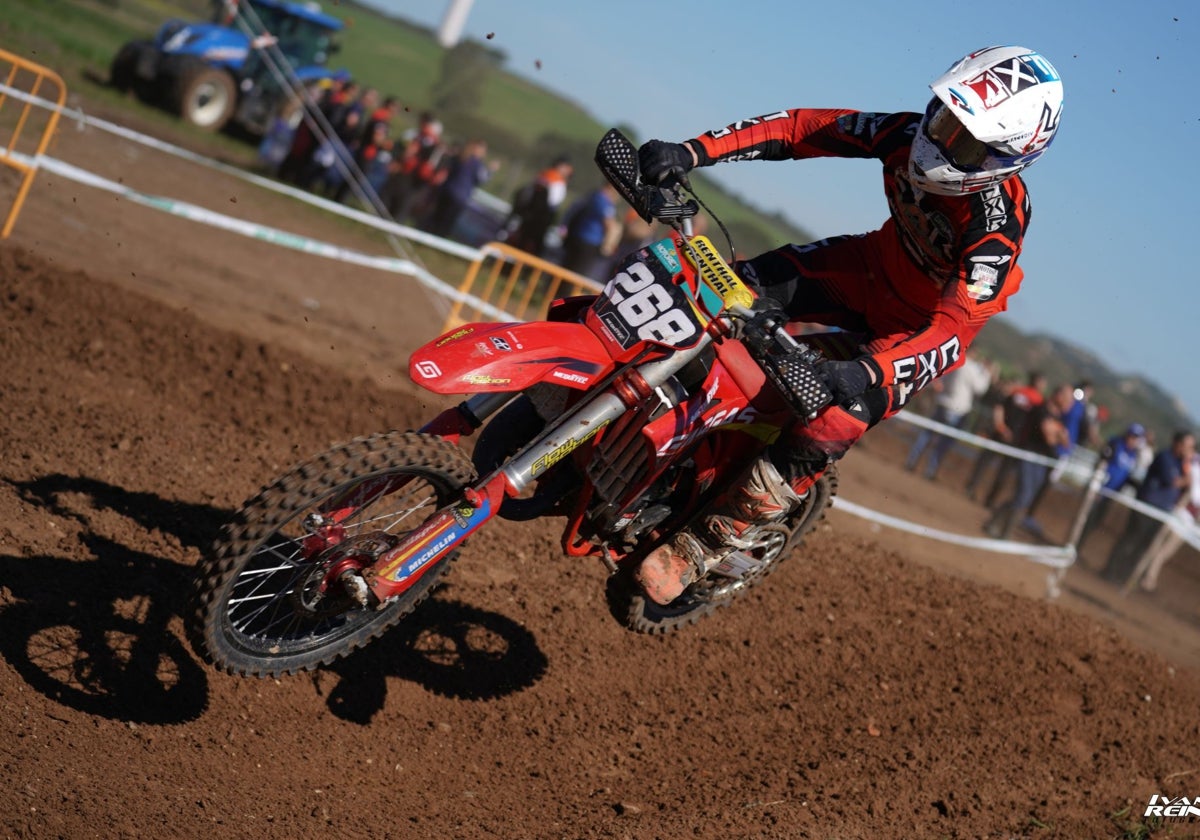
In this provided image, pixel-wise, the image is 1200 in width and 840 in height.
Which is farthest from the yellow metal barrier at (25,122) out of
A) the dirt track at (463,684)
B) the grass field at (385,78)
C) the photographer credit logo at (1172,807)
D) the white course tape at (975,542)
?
the photographer credit logo at (1172,807)

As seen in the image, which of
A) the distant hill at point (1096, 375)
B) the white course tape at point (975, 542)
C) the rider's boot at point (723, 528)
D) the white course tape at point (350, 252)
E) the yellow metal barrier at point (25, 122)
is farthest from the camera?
the distant hill at point (1096, 375)

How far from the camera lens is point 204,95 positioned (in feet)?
67.5

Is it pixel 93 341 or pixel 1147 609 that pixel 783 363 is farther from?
pixel 1147 609

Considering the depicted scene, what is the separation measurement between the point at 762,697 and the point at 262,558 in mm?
2934

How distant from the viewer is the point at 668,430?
4.43 m

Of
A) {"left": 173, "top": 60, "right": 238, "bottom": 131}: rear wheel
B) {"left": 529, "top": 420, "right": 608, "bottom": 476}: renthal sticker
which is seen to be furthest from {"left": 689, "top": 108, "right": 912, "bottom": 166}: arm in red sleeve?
{"left": 173, "top": 60, "right": 238, "bottom": 131}: rear wheel

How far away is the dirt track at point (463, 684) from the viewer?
420cm

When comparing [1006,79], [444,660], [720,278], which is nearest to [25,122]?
[444,660]

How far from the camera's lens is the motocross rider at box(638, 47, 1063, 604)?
14.4 feet

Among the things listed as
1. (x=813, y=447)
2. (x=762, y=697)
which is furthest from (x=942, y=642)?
(x=813, y=447)

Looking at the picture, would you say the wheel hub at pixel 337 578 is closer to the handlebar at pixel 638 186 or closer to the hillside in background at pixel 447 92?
the handlebar at pixel 638 186

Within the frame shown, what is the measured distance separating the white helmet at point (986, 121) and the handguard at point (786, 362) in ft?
3.38

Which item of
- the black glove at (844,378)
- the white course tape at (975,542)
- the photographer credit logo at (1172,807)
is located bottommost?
the white course tape at (975,542)

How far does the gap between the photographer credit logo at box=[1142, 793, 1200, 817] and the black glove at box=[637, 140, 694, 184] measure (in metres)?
4.12
